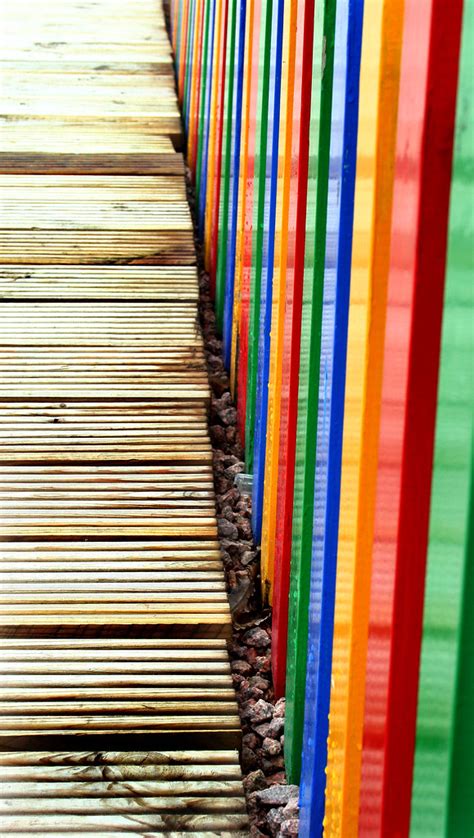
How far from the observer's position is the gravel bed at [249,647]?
164 centimetres

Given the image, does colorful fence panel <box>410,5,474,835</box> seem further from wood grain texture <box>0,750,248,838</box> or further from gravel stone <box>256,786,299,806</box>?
gravel stone <box>256,786,299,806</box>

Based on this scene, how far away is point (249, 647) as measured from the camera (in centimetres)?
200

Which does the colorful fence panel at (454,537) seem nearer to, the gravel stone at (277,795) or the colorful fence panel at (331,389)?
the colorful fence panel at (331,389)

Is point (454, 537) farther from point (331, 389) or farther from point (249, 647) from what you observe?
point (249, 647)

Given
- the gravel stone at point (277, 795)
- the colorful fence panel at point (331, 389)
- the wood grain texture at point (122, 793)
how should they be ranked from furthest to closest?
the gravel stone at point (277, 795) → the wood grain texture at point (122, 793) → the colorful fence panel at point (331, 389)

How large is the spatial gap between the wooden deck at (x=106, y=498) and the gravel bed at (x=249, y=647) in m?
0.10

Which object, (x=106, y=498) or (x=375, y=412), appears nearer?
(x=375, y=412)

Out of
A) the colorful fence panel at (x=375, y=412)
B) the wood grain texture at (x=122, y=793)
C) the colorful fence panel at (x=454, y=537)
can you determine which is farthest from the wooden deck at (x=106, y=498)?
the colorful fence panel at (x=454, y=537)

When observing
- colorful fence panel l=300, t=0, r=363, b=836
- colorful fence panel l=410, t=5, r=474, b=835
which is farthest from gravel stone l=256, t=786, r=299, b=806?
colorful fence panel l=410, t=5, r=474, b=835

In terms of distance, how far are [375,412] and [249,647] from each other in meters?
0.99

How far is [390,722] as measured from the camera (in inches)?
39.6

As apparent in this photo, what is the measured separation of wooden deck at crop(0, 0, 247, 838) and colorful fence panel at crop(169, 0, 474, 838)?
177 mm

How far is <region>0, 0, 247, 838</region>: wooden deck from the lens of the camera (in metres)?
1.57

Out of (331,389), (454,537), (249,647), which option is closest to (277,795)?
(249,647)
